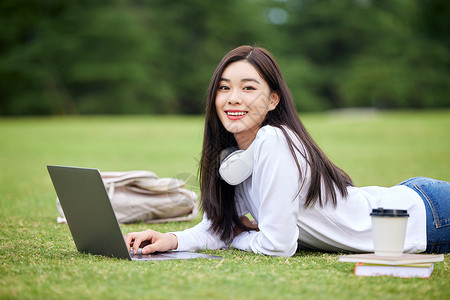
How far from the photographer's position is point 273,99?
10.4 feet

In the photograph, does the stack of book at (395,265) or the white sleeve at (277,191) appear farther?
the white sleeve at (277,191)

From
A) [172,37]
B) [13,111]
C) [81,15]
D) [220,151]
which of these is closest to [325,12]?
[172,37]

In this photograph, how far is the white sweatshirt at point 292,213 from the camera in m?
2.87

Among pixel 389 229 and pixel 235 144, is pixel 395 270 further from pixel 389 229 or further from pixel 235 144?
pixel 235 144

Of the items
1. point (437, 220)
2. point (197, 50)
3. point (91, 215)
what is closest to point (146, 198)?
point (91, 215)

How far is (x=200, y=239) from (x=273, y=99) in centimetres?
90

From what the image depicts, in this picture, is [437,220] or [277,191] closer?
[277,191]

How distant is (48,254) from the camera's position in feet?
10.2

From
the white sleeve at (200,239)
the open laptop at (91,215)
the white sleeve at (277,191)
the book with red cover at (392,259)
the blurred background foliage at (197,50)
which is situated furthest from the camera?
the blurred background foliage at (197,50)

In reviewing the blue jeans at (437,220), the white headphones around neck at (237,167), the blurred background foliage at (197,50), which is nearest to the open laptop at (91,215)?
the white headphones around neck at (237,167)

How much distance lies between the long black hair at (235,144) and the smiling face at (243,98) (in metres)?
0.03

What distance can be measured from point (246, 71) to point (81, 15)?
36.6 metres

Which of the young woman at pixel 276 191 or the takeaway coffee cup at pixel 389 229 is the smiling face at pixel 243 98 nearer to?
the young woman at pixel 276 191

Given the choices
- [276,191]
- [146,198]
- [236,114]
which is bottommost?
[146,198]
